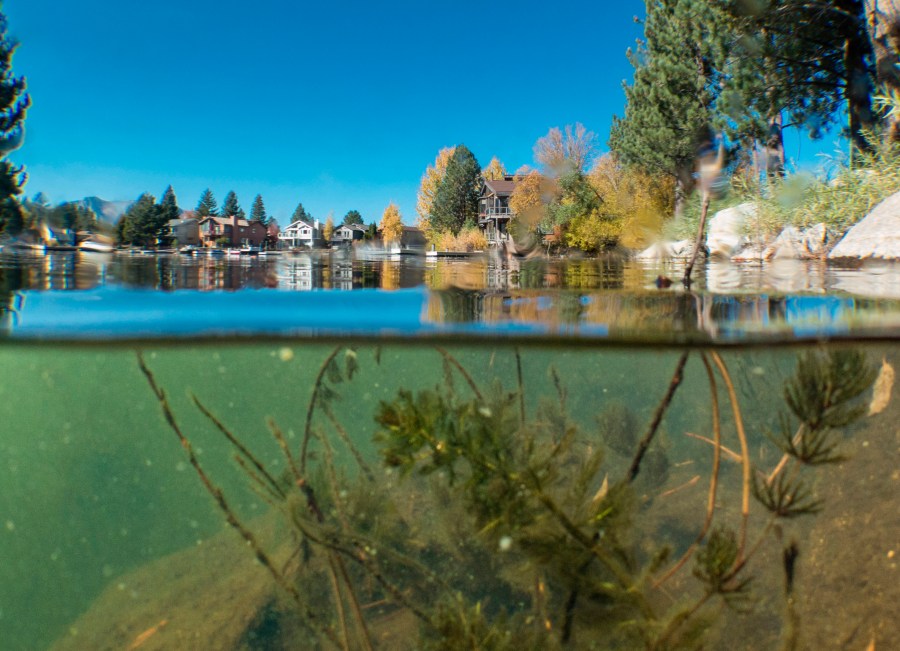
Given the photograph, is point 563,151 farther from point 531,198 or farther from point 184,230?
point 184,230

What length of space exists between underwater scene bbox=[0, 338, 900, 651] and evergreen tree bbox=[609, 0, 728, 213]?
11.1m

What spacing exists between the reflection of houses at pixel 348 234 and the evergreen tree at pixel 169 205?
6.64ft

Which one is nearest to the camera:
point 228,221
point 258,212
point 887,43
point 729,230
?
point 258,212

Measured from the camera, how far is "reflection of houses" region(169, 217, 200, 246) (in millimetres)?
6688

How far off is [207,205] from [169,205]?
0.41 metres

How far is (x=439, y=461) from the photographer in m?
3.06

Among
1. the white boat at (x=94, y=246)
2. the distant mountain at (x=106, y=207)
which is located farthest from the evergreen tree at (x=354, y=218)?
the white boat at (x=94, y=246)

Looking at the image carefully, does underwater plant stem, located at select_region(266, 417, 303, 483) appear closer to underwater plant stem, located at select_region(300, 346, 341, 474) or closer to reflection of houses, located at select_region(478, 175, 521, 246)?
underwater plant stem, located at select_region(300, 346, 341, 474)

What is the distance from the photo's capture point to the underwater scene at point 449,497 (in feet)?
Answer: 10.3

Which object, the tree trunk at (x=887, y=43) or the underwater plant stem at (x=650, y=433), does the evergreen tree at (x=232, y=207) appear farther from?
the tree trunk at (x=887, y=43)

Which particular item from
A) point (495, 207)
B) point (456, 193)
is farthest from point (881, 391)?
point (456, 193)

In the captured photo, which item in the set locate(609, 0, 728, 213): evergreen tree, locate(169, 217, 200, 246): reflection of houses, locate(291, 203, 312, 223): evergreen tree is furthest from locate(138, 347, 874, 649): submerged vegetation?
locate(609, 0, 728, 213): evergreen tree

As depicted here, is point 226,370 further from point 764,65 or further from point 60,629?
point 764,65

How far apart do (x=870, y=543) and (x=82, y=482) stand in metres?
6.70
